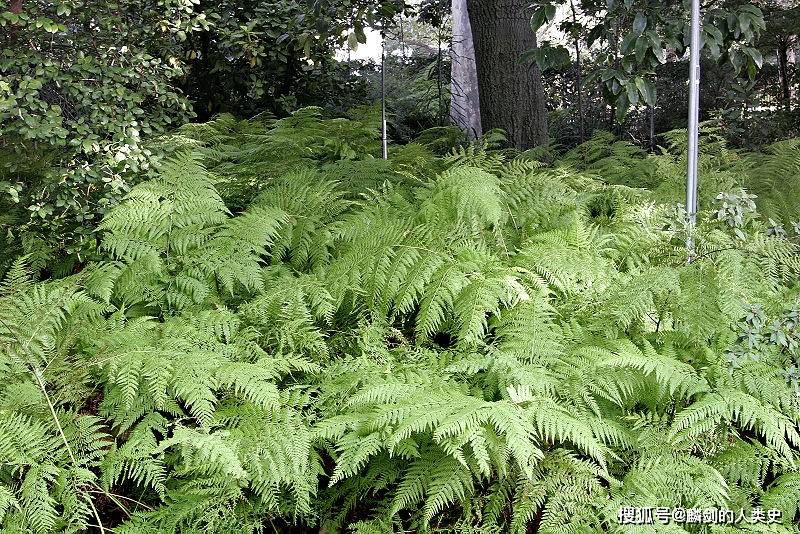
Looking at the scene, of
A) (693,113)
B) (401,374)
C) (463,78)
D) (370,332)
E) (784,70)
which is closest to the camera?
(401,374)

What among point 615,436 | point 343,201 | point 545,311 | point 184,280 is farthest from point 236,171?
point 615,436

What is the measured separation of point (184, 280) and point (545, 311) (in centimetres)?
162

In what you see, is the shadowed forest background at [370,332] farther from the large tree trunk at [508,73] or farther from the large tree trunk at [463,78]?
the large tree trunk at [463,78]

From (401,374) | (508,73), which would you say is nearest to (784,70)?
(508,73)

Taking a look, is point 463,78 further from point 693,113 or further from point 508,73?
point 693,113

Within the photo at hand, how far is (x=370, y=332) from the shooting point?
290 centimetres

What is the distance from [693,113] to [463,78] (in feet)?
16.0

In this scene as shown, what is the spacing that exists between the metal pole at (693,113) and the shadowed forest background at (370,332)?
86 millimetres

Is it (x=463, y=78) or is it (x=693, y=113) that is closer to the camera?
Result: (x=693, y=113)

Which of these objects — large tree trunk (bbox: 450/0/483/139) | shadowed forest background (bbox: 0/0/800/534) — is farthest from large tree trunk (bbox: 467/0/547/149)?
shadowed forest background (bbox: 0/0/800/534)

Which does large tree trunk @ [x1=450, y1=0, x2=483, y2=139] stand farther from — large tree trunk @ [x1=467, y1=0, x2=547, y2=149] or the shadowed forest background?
the shadowed forest background

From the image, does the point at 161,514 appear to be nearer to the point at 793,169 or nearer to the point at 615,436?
the point at 615,436

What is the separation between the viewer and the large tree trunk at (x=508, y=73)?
570 cm

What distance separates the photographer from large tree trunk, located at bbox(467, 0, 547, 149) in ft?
18.7
